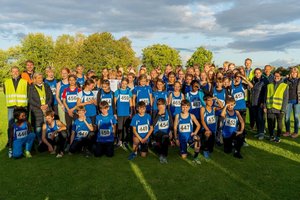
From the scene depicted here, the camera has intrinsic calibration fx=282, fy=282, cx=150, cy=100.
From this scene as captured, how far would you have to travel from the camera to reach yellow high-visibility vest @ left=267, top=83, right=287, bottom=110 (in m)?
8.49

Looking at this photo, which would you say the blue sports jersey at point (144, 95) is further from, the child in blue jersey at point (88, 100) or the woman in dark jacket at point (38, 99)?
the woman in dark jacket at point (38, 99)

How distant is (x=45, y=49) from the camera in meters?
62.8

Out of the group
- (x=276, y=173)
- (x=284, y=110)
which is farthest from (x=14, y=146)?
(x=284, y=110)

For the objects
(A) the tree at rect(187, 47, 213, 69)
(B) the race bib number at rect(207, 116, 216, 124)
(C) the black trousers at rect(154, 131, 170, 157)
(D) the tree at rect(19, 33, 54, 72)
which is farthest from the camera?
(D) the tree at rect(19, 33, 54, 72)

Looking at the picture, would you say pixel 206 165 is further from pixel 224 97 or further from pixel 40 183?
pixel 40 183

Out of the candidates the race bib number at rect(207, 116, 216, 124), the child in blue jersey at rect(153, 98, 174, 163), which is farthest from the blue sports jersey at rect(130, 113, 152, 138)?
the race bib number at rect(207, 116, 216, 124)

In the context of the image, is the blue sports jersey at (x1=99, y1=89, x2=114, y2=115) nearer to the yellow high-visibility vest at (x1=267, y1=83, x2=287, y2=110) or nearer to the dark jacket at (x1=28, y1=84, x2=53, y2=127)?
the dark jacket at (x1=28, y1=84, x2=53, y2=127)

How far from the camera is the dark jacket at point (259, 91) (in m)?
8.90

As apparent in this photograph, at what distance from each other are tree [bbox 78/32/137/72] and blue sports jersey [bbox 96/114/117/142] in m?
46.7

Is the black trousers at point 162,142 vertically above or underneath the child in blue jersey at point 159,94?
underneath

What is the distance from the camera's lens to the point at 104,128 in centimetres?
731

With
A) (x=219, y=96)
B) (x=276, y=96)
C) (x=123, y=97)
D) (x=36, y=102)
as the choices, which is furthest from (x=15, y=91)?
(x=276, y=96)

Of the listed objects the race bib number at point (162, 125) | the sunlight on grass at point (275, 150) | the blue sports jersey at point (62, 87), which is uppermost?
the blue sports jersey at point (62, 87)

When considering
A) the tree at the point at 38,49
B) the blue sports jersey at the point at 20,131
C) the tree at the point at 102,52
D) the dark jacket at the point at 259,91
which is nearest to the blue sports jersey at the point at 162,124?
the blue sports jersey at the point at 20,131
